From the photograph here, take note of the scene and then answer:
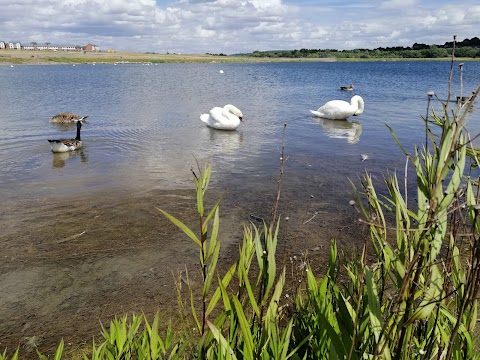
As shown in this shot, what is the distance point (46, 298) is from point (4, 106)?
66.8 feet

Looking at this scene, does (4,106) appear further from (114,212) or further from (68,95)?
(114,212)

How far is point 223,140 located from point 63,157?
16.1 ft

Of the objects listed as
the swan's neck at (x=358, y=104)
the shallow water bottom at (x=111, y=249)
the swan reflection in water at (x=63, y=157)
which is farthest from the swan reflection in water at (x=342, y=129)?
the swan reflection in water at (x=63, y=157)

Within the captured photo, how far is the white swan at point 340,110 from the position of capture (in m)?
17.0

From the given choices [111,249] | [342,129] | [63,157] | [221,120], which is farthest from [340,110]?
[111,249]

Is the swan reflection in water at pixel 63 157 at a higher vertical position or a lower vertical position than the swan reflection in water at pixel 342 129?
lower

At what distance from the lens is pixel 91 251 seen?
→ 574cm

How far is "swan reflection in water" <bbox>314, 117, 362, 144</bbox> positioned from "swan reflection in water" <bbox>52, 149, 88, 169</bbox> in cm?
794

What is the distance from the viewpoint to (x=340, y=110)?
1698 centimetres

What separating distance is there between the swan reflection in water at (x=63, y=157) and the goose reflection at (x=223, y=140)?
346 centimetres

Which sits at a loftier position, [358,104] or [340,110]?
[358,104]

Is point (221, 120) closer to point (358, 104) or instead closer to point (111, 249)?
point (358, 104)

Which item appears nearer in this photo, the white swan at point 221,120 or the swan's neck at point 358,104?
the white swan at point 221,120

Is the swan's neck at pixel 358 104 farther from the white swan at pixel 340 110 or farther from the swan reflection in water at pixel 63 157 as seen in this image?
the swan reflection in water at pixel 63 157
